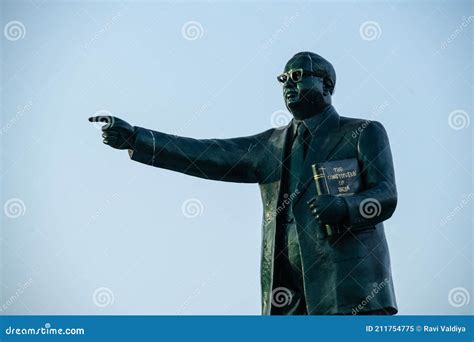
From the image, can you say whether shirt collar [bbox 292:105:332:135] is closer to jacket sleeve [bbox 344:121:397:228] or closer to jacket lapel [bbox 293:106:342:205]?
jacket lapel [bbox 293:106:342:205]

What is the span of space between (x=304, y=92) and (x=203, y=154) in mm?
1261

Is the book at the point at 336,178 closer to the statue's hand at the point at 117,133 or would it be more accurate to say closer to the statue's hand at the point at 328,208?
the statue's hand at the point at 328,208

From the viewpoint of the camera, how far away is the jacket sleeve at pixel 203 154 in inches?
460

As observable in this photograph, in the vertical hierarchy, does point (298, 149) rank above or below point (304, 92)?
below

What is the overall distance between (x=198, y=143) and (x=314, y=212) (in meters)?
1.83

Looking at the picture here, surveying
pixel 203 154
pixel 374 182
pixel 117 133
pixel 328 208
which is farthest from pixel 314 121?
pixel 117 133

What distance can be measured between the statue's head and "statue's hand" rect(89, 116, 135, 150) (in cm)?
170

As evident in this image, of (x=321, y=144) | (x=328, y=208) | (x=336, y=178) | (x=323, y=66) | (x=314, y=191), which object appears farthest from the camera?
(x=323, y=66)

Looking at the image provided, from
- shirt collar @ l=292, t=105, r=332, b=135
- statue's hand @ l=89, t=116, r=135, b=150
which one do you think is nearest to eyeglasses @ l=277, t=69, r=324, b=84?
shirt collar @ l=292, t=105, r=332, b=135

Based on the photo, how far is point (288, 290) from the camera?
11.4 meters

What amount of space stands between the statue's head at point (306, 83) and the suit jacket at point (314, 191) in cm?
20

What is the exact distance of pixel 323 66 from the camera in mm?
11852

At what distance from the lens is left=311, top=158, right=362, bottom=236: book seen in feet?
36.7

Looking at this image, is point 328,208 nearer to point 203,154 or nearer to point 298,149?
point 298,149
